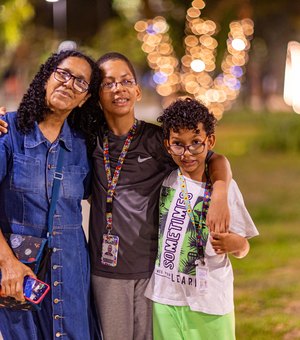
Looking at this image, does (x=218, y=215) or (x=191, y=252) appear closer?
(x=218, y=215)

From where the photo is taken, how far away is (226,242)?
2.81 m

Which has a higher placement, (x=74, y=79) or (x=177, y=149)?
(x=74, y=79)

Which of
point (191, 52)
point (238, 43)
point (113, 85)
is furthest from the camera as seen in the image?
point (238, 43)

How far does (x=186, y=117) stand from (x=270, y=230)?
17.8 feet

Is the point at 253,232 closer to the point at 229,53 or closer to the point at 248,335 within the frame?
the point at 248,335

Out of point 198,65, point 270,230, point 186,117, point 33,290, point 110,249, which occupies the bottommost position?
point 270,230

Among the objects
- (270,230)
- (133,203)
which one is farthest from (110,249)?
(270,230)

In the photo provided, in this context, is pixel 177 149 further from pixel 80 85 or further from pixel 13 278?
pixel 13 278

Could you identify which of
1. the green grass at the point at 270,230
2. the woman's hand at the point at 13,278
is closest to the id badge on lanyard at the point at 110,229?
the woman's hand at the point at 13,278

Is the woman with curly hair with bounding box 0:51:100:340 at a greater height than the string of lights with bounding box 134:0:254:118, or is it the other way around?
the string of lights with bounding box 134:0:254:118

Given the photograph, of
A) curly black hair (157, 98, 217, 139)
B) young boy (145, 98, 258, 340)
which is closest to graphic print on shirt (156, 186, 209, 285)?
young boy (145, 98, 258, 340)

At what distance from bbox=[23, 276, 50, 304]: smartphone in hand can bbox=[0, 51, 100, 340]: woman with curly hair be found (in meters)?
0.04

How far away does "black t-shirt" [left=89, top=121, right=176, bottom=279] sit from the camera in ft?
9.80

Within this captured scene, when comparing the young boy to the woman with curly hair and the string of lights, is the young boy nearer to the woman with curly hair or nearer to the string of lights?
the woman with curly hair
